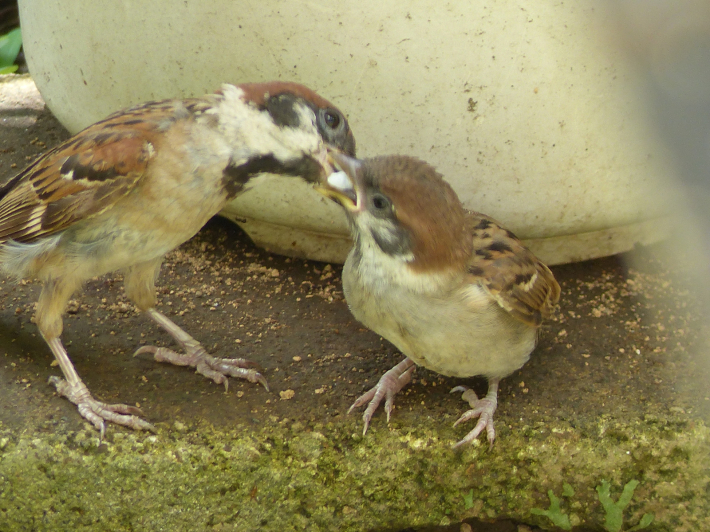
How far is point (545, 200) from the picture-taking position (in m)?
3.31

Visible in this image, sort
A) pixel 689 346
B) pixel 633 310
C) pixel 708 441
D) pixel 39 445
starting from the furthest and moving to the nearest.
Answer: pixel 633 310
pixel 689 346
pixel 708 441
pixel 39 445

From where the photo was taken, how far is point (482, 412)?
283 centimetres

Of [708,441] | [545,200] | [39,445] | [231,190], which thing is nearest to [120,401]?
[39,445]

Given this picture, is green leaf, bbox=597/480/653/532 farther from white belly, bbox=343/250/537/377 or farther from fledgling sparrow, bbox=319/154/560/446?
white belly, bbox=343/250/537/377

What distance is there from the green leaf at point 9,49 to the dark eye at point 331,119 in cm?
498

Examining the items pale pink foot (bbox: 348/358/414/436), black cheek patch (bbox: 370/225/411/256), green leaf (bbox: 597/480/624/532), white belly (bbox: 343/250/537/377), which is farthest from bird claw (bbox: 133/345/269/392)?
green leaf (bbox: 597/480/624/532)

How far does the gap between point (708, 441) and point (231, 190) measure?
6.72ft

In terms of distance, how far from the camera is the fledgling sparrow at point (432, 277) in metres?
2.41

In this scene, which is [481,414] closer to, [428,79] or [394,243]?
[394,243]

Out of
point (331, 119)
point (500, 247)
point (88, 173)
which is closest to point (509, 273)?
point (500, 247)

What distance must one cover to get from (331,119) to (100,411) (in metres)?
1.37

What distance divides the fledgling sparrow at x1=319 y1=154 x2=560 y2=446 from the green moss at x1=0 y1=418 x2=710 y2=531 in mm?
170

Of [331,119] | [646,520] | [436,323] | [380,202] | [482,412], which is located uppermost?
[331,119]

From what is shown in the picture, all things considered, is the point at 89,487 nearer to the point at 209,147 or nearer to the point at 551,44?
the point at 209,147
